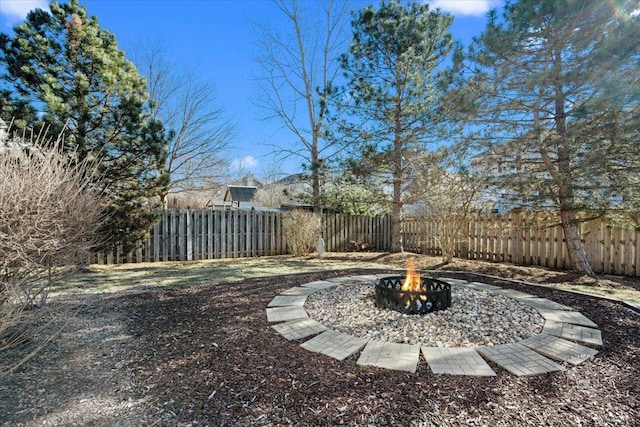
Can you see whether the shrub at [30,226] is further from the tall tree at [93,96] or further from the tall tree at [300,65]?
the tall tree at [300,65]

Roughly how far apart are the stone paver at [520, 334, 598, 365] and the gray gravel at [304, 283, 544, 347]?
0.11 meters

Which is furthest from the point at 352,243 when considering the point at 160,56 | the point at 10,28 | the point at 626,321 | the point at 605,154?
the point at 160,56

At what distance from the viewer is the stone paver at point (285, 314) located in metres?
3.62

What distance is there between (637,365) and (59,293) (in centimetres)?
695

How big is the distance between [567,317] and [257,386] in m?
3.56

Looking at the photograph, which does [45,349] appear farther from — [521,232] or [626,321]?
[521,232]

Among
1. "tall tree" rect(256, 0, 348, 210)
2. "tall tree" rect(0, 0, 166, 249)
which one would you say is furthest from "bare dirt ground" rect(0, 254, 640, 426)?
"tall tree" rect(256, 0, 348, 210)

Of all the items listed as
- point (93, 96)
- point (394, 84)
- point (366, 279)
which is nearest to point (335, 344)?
point (366, 279)

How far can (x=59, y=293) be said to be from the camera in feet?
16.0

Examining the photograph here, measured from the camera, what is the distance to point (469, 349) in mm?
2816

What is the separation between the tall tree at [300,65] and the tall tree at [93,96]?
20.8ft

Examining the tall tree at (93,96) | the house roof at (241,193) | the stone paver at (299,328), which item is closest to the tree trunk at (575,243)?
the stone paver at (299,328)

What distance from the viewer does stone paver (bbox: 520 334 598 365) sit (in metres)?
2.67

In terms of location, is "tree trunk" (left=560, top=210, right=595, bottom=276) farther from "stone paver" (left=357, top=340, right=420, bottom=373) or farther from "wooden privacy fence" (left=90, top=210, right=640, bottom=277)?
"stone paver" (left=357, top=340, right=420, bottom=373)
